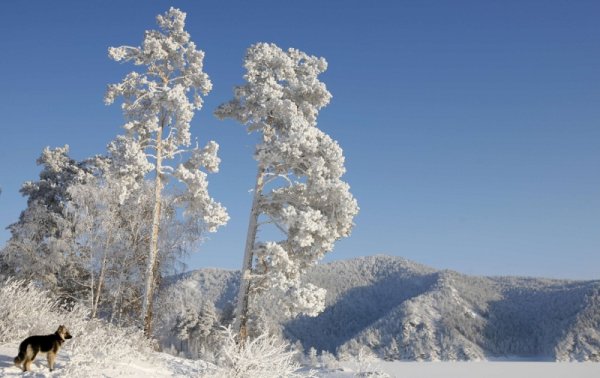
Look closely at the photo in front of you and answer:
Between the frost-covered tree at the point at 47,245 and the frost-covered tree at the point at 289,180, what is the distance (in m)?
9.97

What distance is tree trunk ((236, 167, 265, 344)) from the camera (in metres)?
17.8

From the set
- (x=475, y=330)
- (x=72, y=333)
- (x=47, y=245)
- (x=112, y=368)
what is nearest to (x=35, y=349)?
(x=112, y=368)

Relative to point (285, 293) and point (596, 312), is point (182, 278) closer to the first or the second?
point (285, 293)

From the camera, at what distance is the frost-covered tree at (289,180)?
1672 cm

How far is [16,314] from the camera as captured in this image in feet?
35.3

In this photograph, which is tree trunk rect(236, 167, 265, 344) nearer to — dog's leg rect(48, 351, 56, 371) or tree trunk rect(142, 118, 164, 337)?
tree trunk rect(142, 118, 164, 337)

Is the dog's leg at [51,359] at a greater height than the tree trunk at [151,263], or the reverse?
the tree trunk at [151,263]

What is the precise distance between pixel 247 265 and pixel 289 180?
3291 mm

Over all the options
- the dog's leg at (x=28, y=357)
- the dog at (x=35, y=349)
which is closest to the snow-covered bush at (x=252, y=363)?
the dog at (x=35, y=349)

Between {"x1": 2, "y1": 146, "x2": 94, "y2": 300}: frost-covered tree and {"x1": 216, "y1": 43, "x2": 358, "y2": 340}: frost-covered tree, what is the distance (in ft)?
32.7

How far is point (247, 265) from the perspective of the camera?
18.0 meters

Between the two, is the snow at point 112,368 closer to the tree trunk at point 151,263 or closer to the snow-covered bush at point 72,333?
the snow-covered bush at point 72,333

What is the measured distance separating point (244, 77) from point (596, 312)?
173 meters

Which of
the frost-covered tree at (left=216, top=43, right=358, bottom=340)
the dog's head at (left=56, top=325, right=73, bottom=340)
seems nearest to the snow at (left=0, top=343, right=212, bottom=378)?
the dog's head at (left=56, top=325, right=73, bottom=340)
